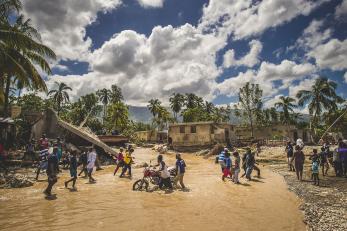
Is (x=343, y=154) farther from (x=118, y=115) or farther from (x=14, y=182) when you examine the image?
(x=118, y=115)

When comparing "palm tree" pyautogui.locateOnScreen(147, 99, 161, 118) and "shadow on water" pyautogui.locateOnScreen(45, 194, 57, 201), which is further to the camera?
"palm tree" pyautogui.locateOnScreen(147, 99, 161, 118)

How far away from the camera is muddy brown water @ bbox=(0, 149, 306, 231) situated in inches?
322

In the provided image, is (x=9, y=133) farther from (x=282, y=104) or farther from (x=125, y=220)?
(x=282, y=104)

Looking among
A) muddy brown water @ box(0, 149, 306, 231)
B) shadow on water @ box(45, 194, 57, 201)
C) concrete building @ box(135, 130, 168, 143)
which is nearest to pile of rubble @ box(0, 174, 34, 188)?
muddy brown water @ box(0, 149, 306, 231)

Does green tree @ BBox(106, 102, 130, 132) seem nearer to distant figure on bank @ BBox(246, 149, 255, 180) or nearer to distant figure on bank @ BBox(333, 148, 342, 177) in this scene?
distant figure on bank @ BBox(246, 149, 255, 180)

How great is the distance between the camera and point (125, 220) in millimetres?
8578

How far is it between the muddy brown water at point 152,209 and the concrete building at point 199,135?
27533mm

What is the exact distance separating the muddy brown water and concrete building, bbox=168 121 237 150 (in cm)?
2753

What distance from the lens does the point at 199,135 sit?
4262cm

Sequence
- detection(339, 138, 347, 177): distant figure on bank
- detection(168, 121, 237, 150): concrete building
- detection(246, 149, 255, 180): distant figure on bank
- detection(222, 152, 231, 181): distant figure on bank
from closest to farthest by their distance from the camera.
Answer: detection(339, 138, 347, 177): distant figure on bank → detection(222, 152, 231, 181): distant figure on bank → detection(246, 149, 255, 180): distant figure on bank → detection(168, 121, 237, 150): concrete building

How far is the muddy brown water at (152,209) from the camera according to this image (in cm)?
817

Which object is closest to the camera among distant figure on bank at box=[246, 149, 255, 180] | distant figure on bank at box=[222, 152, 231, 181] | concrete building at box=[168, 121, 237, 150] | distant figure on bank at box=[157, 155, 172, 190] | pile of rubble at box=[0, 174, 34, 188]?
distant figure on bank at box=[157, 155, 172, 190]

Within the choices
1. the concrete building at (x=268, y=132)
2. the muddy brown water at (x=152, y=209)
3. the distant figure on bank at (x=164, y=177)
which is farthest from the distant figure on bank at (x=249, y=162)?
the concrete building at (x=268, y=132)

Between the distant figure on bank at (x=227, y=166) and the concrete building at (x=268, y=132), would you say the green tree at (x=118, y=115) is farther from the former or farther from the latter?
the distant figure on bank at (x=227, y=166)
